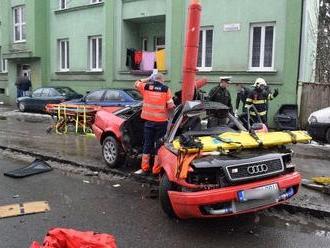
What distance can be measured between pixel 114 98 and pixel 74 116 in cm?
277

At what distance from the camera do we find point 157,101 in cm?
746

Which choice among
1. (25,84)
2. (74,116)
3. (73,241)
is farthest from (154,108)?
(25,84)

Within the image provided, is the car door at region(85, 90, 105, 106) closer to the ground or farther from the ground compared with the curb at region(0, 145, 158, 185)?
farther from the ground

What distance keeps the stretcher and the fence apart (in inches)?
272

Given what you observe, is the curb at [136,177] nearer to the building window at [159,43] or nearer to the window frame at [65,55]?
the building window at [159,43]

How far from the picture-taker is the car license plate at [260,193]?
501 centimetres

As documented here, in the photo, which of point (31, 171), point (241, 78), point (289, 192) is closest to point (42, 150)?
point (31, 171)

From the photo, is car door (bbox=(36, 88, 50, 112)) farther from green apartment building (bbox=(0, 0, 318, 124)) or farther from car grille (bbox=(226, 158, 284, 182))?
car grille (bbox=(226, 158, 284, 182))

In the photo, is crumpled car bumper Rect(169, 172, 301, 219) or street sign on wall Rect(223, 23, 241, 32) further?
street sign on wall Rect(223, 23, 241, 32)

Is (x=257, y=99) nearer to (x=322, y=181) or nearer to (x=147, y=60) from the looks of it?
(x=322, y=181)

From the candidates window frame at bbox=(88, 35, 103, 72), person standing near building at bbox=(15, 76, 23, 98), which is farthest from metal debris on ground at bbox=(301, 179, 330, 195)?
person standing near building at bbox=(15, 76, 23, 98)

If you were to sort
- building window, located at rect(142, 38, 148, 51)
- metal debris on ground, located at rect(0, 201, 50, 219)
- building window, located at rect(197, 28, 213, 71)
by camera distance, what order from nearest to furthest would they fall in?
metal debris on ground, located at rect(0, 201, 50, 219) → building window, located at rect(197, 28, 213, 71) → building window, located at rect(142, 38, 148, 51)

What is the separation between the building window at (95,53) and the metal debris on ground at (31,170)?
14.2 metres

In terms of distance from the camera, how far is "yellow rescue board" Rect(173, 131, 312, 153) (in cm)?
533
